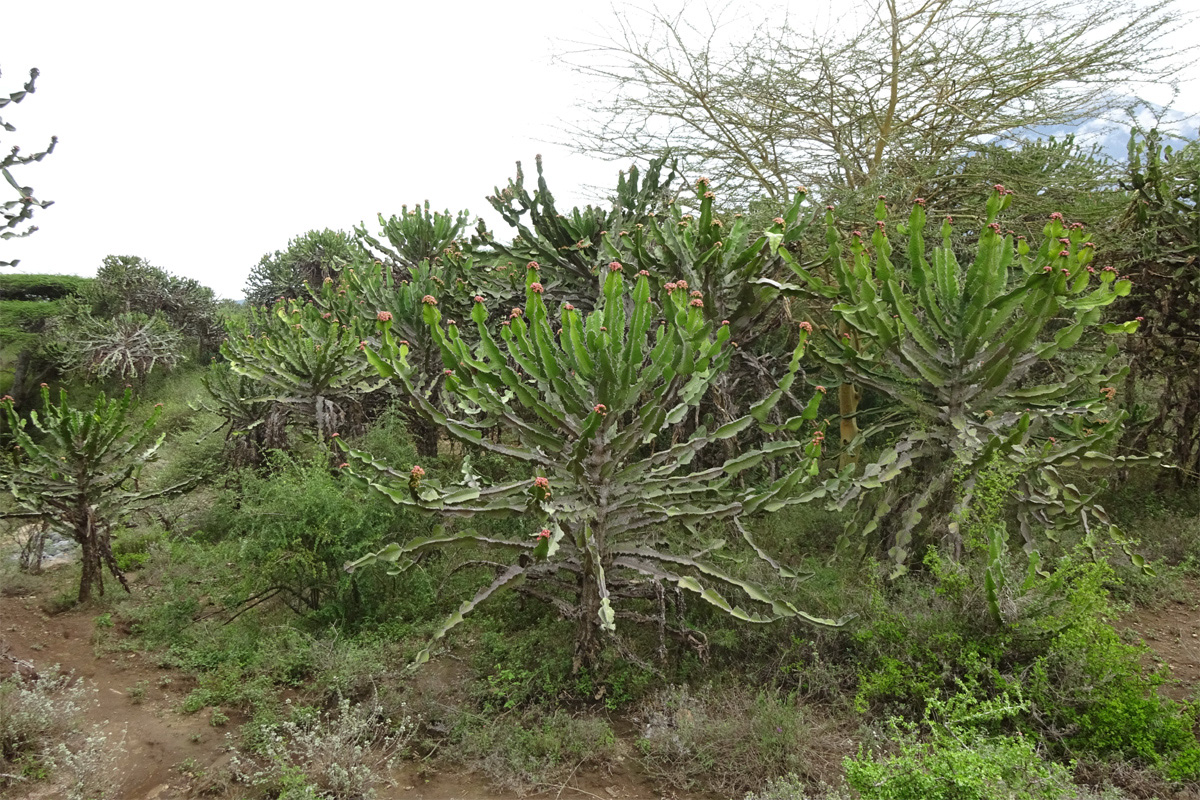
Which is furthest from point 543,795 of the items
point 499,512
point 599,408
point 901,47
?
point 901,47

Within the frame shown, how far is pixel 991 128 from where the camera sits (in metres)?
7.81

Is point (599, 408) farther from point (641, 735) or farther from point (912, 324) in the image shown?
point (912, 324)

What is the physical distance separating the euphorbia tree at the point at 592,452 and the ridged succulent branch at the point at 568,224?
2.85 metres

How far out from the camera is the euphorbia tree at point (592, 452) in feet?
13.3

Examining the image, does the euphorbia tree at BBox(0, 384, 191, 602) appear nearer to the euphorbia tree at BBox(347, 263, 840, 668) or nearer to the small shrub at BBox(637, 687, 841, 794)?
the euphorbia tree at BBox(347, 263, 840, 668)

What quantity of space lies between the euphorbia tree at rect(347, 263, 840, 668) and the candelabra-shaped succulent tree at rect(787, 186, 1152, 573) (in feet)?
2.68

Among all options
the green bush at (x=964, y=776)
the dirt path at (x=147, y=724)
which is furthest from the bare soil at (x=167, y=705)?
the green bush at (x=964, y=776)

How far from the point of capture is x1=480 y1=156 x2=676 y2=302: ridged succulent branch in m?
7.12

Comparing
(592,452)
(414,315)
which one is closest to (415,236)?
(414,315)

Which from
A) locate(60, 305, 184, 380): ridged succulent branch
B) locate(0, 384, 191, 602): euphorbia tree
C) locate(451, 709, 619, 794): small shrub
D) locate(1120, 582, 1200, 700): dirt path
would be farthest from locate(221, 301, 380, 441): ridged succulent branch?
locate(60, 305, 184, 380): ridged succulent branch

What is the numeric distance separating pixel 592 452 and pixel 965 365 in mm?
2791

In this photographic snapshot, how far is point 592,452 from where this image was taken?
14.1ft

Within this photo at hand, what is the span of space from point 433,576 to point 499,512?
84.6 inches

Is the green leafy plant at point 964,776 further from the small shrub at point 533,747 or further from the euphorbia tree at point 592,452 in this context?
the small shrub at point 533,747
